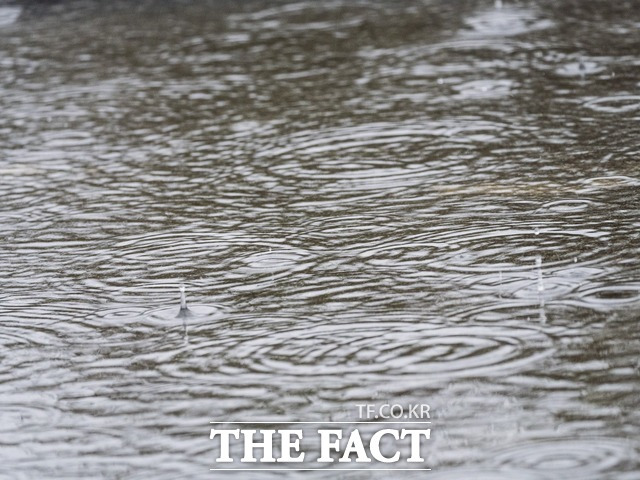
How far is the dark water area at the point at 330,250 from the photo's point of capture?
3143mm

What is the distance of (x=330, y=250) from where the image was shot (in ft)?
14.8

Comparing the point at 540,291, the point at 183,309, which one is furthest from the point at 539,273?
the point at 183,309

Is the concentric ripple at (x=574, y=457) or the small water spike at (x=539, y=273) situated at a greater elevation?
the concentric ripple at (x=574, y=457)

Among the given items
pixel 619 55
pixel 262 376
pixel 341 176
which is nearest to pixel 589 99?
pixel 619 55

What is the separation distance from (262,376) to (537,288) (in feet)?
3.18

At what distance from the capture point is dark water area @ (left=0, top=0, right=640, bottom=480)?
3143 millimetres

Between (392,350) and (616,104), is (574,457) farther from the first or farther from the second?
(616,104)

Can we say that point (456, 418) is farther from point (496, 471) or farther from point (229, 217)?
point (229, 217)
